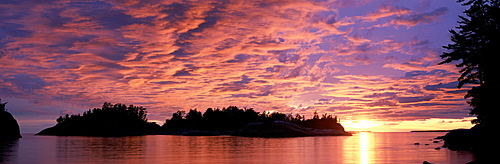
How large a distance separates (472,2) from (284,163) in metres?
37.6

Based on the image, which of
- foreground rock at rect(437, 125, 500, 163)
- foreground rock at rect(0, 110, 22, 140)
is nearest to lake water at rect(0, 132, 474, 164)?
foreground rock at rect(437, 125, 500, 163)

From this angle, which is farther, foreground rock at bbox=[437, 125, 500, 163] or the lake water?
foreground rock at bbox=[437, 125, 500, 163]

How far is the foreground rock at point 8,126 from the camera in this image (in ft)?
479

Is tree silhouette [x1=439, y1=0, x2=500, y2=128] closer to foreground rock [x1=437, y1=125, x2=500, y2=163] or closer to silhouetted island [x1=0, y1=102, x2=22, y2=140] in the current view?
foreground rock [x1=437, y1=125, x2=500, y2=163]

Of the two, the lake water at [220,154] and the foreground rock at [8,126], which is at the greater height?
the foreground rock at [8,126]

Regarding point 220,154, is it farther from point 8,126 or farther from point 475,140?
point 8,126

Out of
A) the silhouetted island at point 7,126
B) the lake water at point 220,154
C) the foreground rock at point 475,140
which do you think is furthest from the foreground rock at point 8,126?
the foreground rock at point 475,140

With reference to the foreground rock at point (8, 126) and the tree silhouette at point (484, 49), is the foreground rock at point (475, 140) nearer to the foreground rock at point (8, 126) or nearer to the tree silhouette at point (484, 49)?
the tree silhouette at point (484, 49)

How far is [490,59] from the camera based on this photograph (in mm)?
52812

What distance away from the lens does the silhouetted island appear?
5757 inches

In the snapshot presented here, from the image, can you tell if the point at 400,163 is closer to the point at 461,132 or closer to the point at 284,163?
the point at 284,163

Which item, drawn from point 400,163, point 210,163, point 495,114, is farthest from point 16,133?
point 495,114

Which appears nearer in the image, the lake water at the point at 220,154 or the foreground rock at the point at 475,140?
the lake water at the point at 220,154

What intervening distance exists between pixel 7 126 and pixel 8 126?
1.03 m
